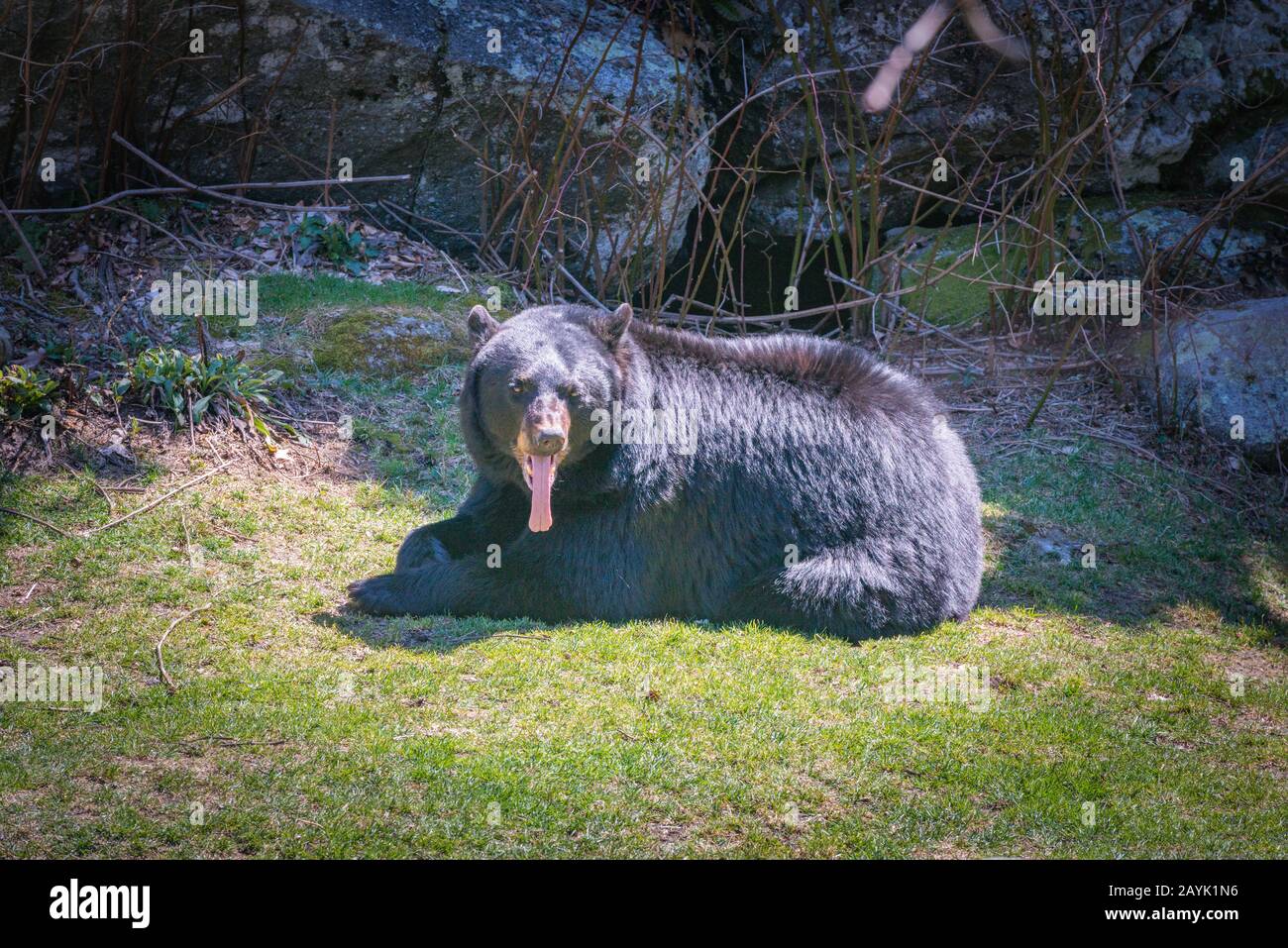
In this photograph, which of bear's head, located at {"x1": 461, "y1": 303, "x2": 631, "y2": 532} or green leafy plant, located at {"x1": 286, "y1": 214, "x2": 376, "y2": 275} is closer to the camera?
bear's head, located at {"x1": 461, "y1": 303, "x2": 631, "y2": 532}

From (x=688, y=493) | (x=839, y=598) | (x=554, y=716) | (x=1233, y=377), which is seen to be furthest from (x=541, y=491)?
(x=1233, y=377)

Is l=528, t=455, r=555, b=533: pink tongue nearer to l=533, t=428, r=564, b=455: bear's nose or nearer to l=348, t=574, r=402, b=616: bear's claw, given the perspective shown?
l=533, t=428, r=564, b=455: bear's nose

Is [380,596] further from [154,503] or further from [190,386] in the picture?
[190,386]

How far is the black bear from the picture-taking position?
22.2 ft

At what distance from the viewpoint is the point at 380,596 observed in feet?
22.2

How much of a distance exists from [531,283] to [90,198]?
4389 mm

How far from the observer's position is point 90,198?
10977mm

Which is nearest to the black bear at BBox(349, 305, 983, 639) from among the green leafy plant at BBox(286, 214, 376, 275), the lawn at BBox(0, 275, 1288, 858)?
the lawn at BBox(0, 275, 1288, 858)

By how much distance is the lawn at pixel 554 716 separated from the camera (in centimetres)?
479

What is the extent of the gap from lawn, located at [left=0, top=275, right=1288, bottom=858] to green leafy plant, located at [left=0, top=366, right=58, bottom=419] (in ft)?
2.41

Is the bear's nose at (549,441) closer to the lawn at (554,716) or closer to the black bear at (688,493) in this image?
the black bear at (688,493)

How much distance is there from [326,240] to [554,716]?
752 cm
